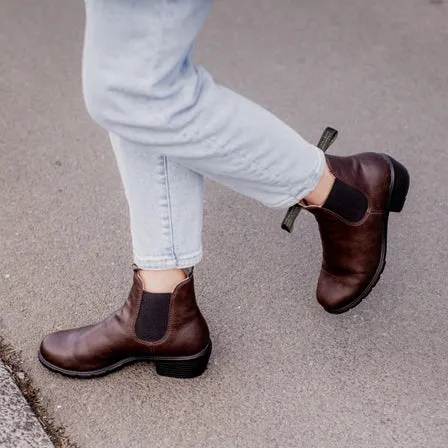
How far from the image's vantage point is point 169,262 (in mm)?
1538

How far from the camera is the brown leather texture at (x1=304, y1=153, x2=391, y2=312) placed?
65.3 inches

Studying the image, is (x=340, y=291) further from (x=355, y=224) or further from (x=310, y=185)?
(x=310, y=185)

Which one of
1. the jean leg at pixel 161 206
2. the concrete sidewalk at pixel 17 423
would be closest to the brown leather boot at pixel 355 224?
the jean leg at pixel 161 206

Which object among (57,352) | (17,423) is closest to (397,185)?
(57,352)

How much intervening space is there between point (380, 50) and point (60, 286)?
4.86 feet

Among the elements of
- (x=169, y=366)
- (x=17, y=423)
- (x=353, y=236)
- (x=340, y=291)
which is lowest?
(x=17, y=423)

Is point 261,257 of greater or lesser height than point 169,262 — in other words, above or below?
below

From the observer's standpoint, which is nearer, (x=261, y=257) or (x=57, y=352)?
(x=57, y=352)

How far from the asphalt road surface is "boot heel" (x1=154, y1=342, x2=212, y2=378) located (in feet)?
0.07

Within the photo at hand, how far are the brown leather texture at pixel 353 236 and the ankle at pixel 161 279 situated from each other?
298mm

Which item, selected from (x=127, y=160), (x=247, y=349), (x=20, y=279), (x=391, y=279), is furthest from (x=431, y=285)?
(x=20, y=279)

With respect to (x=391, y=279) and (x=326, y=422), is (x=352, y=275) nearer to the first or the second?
(x=391, y=279)

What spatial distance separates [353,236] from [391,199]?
0.12 meters

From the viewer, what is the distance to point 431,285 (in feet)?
6.15
